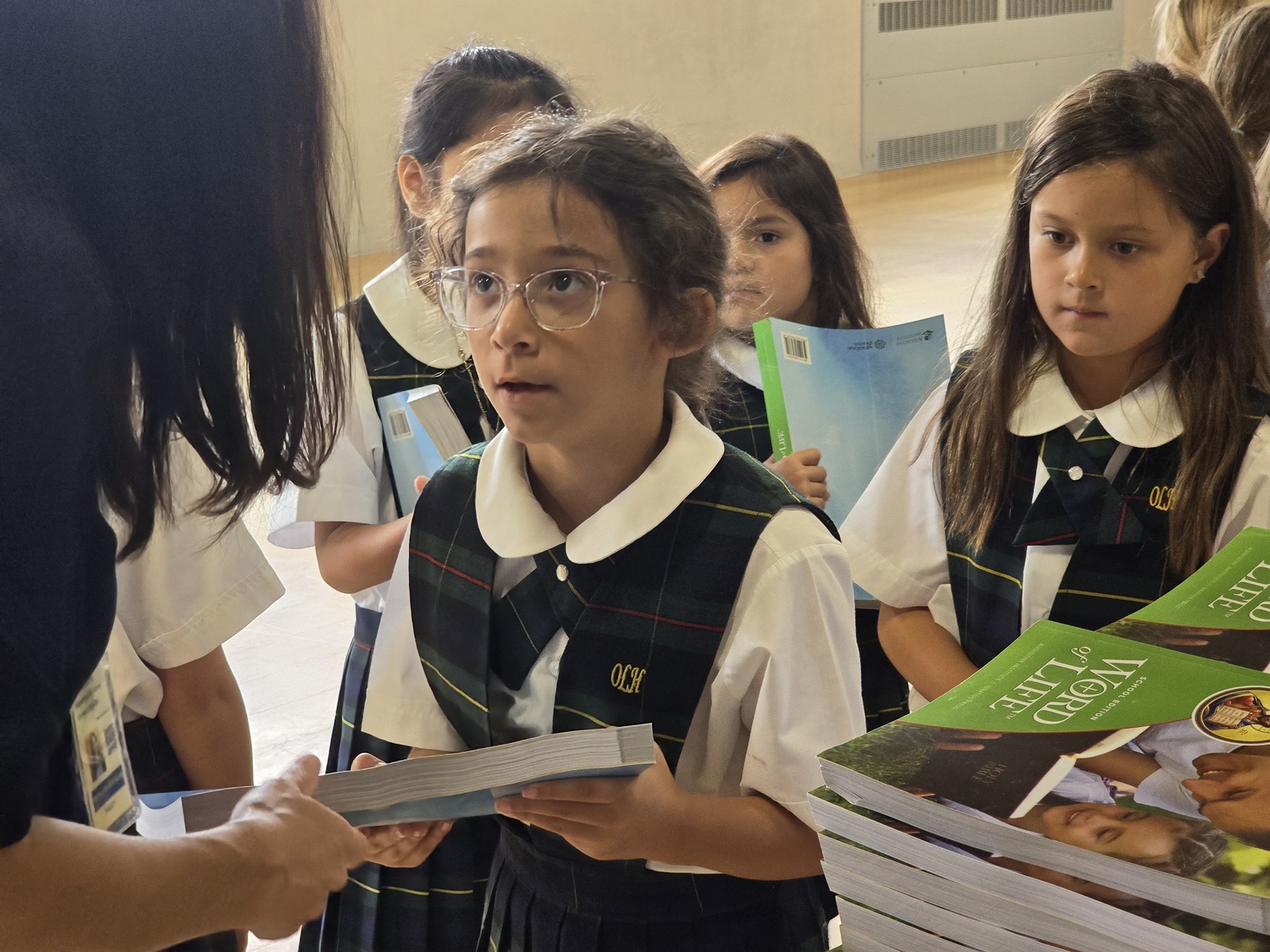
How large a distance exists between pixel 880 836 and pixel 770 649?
363mm

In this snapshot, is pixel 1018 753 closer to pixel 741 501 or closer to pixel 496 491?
pixel 741 501

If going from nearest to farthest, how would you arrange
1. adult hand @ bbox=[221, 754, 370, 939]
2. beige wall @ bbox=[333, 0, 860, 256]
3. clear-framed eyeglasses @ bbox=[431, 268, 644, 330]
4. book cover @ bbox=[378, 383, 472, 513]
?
adult hand @ bbox=[221, 754, 370, 939], clear-framed eyeglasses @ bbox=[431, 268, 644, 330], book cover @ bbox=[378, 383, 472, 513], beige wall @ bbox=[333, 0, 860, 256]

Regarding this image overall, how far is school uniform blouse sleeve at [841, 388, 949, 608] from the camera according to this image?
144 cm

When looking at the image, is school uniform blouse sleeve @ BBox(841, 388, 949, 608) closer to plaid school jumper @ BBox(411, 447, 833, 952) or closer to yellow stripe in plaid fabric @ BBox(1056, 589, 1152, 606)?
yellow stripe in plaid fabric @ BBox(1056, 589, 1152, 606)

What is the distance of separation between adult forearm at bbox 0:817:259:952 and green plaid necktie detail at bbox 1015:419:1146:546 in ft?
3.07

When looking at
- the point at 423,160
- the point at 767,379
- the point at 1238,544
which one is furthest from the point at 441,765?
the point at 423,160

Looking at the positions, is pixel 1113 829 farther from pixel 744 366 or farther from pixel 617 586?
pixel 744 366

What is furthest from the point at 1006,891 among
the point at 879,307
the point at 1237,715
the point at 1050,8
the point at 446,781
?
the point at 1050,8

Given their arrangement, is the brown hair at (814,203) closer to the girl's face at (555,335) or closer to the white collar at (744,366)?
the white collar at (744,366)

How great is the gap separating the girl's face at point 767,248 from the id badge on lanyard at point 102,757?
130 cm

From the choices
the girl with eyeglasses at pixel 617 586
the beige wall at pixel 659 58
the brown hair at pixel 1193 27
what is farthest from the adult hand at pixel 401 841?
the beige wall at pixel 659 58

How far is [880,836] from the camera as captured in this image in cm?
69

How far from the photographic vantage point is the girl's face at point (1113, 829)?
61 centimetres

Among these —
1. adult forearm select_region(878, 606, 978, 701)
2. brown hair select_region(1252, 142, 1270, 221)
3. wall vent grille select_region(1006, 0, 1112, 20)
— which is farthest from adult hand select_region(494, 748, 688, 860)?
wall vent grille select_region(1006, 0, 1112, 20)
